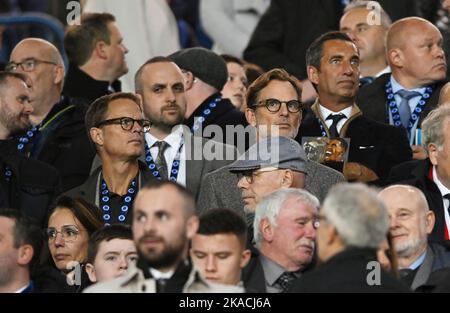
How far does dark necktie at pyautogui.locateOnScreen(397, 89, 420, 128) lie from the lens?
530 inches

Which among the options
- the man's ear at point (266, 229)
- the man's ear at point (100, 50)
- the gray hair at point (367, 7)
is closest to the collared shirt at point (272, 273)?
the man's ear at point (266, 229)

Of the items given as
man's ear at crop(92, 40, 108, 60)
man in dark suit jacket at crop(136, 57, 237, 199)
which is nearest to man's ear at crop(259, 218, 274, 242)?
man in dark suit jacket at crop(136, 57, 237, 199)

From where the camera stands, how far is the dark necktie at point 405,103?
13471mm

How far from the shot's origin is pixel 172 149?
12.5 meters

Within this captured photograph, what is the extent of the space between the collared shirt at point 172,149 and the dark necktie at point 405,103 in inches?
71.3

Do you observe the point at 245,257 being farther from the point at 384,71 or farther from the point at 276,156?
the point at 384,71

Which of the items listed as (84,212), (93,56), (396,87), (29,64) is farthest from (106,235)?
(93,56)

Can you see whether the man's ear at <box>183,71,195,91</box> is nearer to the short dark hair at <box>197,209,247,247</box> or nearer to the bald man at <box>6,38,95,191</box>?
the bald man at <box>6,38,95,191</box>

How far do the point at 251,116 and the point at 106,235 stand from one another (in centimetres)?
194

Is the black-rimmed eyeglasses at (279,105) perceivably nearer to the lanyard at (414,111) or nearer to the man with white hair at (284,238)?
the lanyard at (414,111)

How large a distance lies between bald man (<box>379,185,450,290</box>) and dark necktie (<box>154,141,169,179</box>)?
208 centimetres
